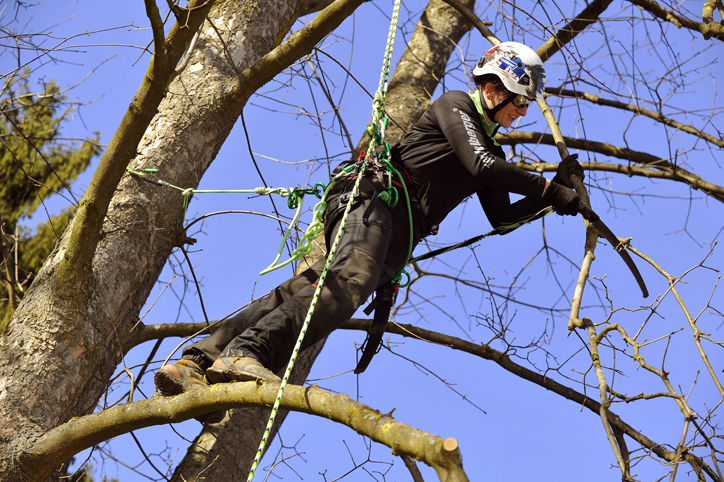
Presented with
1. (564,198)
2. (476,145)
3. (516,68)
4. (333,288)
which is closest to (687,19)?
(516,68)

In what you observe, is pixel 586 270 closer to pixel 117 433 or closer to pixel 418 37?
pixel 117 433

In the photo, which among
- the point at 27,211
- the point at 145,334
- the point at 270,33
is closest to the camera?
the point at 270,33

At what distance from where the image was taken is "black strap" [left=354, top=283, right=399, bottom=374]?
268 cm

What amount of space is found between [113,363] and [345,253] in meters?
1.21

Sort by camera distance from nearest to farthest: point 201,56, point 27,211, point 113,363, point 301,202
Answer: point 301,202 < point 113,363 < point 201,56 < point 27,211

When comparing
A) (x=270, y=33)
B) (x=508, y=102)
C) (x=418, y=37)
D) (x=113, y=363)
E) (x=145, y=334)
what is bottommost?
(x=113, y=363)

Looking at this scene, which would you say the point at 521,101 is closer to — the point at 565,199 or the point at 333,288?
the point at 565,199

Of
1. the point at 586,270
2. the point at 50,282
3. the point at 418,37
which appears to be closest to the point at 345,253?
the point at 586,270

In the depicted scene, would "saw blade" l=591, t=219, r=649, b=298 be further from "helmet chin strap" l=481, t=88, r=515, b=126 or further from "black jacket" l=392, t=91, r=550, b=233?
"helmet chin strap" l=481, t=88, r=515, b=126

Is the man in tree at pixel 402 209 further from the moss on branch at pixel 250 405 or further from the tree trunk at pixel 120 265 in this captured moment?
the tree trunk at pixel 120 265

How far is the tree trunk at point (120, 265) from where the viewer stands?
238 centimetres

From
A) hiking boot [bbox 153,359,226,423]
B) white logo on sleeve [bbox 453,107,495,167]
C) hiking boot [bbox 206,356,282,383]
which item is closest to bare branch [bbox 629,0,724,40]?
white logo on sleeve [bbox 453,107,495,167]

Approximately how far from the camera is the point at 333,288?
2266mm

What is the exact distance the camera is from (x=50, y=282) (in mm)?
2465
